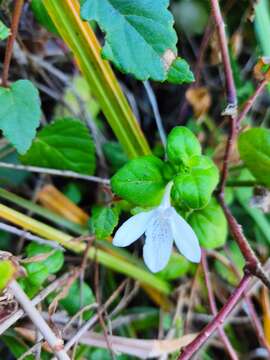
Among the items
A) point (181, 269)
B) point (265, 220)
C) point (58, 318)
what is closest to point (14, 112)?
point (58, 318)

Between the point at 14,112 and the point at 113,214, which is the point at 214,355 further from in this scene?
the point at 14,112

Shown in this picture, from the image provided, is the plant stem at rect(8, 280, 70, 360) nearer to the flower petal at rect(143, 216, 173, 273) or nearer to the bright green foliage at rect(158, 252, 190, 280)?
the flower petal at rect(143, 216, 173, 273)

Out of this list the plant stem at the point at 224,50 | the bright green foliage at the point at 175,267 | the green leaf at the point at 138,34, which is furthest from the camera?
the bright green foliage at the point at 175,267

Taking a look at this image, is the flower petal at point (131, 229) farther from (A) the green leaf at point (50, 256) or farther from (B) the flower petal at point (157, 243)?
(A) the green leaf at point (50, 256)

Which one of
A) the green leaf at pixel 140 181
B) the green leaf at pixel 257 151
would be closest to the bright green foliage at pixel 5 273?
the green leaf at pixel 140 181

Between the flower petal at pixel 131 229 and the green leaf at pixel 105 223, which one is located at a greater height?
the flower petal at pixel 131 229

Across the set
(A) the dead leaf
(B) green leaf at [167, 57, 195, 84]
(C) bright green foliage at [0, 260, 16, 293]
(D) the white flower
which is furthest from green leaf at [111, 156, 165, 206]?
(A) the dead leaf
